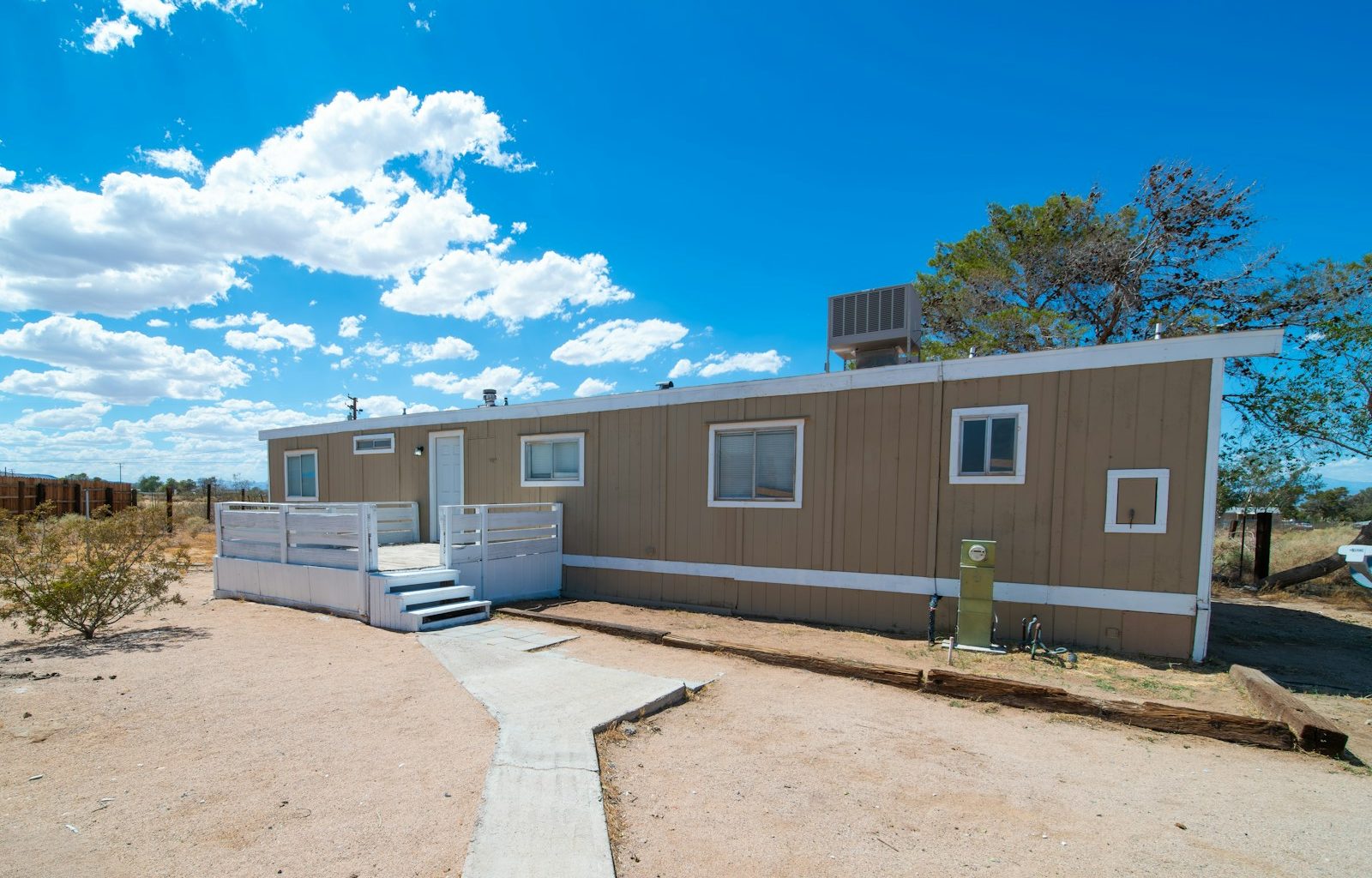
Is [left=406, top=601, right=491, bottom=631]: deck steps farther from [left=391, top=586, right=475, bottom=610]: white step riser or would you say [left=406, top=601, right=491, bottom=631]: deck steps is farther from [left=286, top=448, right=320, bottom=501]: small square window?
[left=286, top=448, right=320, bottom=501]: small square window

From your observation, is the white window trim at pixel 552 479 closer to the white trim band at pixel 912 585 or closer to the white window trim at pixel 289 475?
the white trim band at pixel 912 585

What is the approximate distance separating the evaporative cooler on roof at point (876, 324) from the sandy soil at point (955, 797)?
432 centimetres

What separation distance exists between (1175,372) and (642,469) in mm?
5848

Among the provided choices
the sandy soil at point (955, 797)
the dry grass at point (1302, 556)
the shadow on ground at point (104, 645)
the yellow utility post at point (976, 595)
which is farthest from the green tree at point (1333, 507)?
the shadow on ground at point (104, 645)

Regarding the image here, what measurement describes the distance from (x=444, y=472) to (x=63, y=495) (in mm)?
20738

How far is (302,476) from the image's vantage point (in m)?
12.7

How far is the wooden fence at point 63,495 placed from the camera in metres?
20.6

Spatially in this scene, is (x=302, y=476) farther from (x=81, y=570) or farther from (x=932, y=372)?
(x=932, y=372)

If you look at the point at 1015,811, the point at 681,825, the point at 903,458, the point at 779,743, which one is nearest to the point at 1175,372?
the point at 903,458

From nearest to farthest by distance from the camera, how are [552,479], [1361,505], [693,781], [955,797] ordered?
1. [955,797]
2. [693,781]
3. [552,479]
4. [1361,505]

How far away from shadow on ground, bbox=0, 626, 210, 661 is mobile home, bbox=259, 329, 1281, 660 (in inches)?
170

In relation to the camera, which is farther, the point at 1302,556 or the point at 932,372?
the point at 1302,556

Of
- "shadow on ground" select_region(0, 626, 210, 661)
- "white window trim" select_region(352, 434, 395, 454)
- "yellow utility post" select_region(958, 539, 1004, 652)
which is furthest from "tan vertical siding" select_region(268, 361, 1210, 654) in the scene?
"shadow on ground" select_region(0, 626, 210, 661)

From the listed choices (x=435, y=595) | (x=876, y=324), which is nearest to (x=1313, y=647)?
(x=876, y=324)
